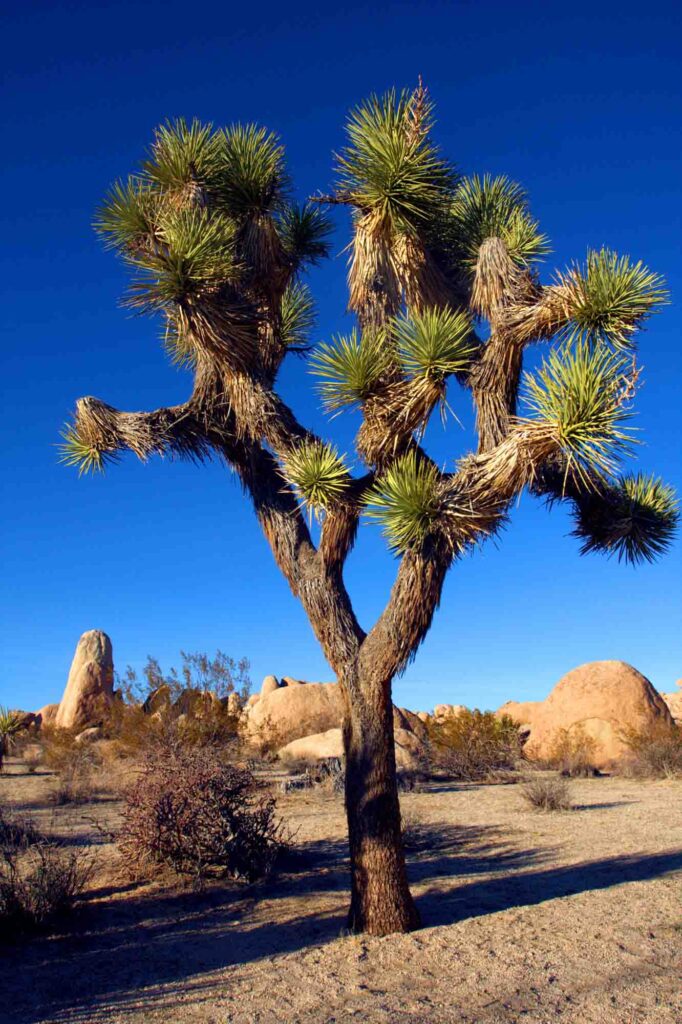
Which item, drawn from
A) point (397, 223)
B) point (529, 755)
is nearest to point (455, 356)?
point (397, 223)

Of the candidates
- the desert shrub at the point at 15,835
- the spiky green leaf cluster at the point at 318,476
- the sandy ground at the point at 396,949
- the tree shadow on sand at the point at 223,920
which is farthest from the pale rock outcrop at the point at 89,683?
the spiky green leaf cluster at the point at 318,476

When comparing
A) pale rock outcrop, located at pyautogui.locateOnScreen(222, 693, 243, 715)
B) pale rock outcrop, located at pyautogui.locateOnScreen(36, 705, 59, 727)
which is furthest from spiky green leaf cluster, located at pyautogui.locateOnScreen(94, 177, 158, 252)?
pale rock outcrop, located at pyautogui.locateOnScreen(36, 705, 59, 727)

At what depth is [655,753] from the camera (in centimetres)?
1719

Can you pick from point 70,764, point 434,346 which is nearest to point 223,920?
point 434,346

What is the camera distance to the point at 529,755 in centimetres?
2048

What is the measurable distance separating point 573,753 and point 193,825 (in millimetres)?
12966

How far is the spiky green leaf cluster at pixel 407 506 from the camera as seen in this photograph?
646 cm

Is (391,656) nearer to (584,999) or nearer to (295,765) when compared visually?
(584,999)

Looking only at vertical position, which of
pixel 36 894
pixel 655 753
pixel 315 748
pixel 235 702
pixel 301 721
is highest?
pixel 235 702

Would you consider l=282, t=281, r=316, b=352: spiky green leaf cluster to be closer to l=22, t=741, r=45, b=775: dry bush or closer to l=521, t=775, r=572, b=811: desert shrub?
l=521, t=775, r=572, b=811: desert shrub

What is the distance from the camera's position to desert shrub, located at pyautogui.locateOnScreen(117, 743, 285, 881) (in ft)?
26.8

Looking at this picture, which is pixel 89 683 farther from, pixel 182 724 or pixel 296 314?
pixel 296 314

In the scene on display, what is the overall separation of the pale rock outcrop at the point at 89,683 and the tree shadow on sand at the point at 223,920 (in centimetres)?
1836

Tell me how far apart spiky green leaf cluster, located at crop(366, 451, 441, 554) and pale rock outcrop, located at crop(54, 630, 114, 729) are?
2163 centimetres
